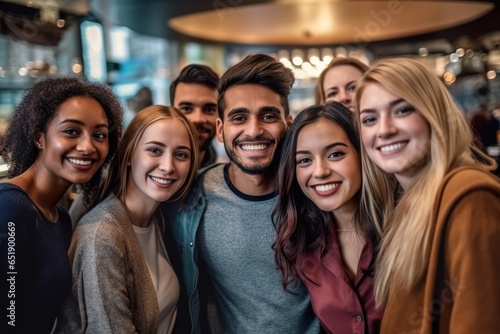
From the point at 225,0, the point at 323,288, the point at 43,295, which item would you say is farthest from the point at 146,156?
the point at 225,0

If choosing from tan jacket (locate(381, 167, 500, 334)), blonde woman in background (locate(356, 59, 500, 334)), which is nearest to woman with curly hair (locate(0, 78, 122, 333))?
blonde woman in background (locate(356, 59, 500, 334))

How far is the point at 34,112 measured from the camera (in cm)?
164

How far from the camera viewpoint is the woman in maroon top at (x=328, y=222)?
1.70 metres

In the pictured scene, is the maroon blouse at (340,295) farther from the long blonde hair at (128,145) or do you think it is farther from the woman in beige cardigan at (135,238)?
the long blonde hair at (128,145)

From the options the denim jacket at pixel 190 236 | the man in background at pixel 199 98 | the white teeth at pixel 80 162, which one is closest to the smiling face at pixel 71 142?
the white teeth at pixel 80 162

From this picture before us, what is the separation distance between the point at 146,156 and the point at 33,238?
0.55 m

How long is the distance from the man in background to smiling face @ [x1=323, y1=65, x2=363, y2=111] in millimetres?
791

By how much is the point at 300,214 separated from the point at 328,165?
0.87 feet

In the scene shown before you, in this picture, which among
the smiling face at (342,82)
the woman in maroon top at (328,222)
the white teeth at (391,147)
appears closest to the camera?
the white teeth at (391,147)

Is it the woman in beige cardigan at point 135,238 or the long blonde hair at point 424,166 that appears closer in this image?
the long blonde hair at point 424,166

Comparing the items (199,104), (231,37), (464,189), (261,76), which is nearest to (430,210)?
(464,189)

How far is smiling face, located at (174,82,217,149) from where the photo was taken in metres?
2.85

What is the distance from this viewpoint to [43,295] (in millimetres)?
1500

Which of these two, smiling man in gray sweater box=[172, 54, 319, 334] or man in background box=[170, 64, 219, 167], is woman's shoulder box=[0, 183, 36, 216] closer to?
smiling man in gray sweater box=[172, 54, 319, 334]
